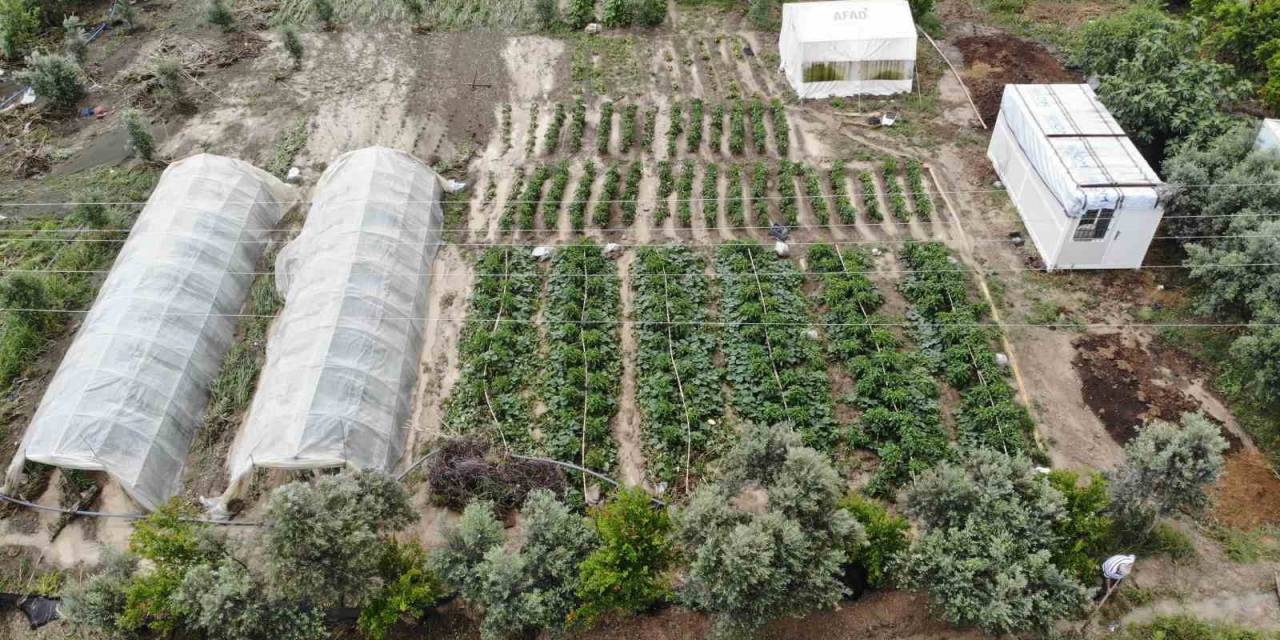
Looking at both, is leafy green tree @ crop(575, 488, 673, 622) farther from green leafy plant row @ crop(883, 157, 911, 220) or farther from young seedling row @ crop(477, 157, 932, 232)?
green leafy plant row @ crop(883, 157, 911, 220)

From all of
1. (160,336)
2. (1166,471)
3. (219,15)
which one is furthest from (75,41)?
(1166,471)

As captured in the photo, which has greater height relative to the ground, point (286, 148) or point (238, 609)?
point (286, 148)

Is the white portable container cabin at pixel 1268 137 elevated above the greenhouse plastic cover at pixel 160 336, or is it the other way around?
the white portable container cabin at pixel 1268 137

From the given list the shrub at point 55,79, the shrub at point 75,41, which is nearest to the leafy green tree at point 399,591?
the shrub at point 55,79

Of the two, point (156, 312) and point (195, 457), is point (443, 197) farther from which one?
point (195, 457)

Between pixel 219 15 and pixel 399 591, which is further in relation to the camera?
pixel 219 15

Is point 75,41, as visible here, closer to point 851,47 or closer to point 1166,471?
point 851,47

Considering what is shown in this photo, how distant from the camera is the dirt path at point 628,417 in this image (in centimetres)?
1773

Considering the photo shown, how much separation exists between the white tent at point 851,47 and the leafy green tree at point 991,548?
17.4m

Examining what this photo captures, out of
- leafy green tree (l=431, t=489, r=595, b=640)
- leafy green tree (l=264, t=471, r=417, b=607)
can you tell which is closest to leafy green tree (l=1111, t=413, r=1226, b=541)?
leafy green tree (l=431, t=489, r=595, b=640)

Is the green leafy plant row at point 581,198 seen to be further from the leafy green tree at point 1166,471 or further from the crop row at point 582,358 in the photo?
the leafy green tree at point 1166,471

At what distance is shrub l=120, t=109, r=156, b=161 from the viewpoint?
25.6 m

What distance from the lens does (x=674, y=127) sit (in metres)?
27.0

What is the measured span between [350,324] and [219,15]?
71.4ft
